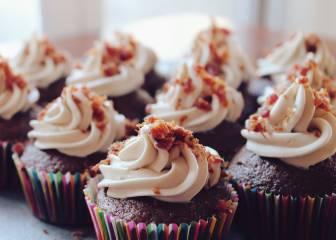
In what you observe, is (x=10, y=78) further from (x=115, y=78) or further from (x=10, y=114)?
(x=115, y=78)

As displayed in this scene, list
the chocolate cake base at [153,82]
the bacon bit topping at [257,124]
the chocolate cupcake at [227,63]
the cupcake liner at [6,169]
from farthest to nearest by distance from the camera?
the chocolate cake base at [153,82] < the chocolate cupcake at [227,63] < the cupcake liner at [6,169] < the bacon bit topping at [257,124]

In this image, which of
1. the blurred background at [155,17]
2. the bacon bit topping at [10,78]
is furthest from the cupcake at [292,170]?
the blurred background at [155,17]

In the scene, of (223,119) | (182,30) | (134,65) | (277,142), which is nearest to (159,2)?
(182,30)

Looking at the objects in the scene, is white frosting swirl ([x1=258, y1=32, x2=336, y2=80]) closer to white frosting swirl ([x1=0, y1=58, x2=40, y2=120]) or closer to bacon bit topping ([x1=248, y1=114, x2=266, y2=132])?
bacon bit topping ([x1=248, y1=114, x2=266, y2=132])

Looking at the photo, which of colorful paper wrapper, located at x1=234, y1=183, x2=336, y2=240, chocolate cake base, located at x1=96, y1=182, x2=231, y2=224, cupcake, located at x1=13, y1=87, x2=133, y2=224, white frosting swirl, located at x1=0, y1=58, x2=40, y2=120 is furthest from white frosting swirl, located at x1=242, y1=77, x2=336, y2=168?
white frosting swirl, located at x1=0, y1=58, x2=40, y2=120

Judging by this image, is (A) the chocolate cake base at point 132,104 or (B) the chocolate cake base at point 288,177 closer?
(B) the chocolate cake base at point 288,177

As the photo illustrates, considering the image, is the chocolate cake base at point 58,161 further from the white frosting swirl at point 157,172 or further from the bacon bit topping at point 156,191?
the bacon bit topping at point 156,191
